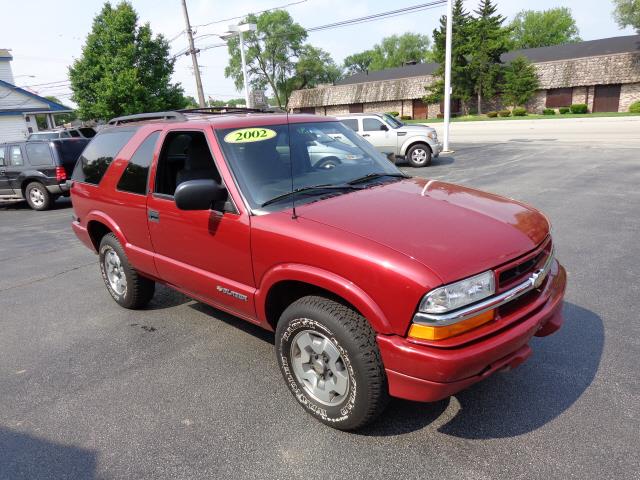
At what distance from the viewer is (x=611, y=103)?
41062mm

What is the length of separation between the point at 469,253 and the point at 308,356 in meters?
1.20

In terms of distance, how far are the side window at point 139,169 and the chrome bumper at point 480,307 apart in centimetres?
281

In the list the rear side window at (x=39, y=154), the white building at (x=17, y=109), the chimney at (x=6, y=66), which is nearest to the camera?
the rear side window at (x=39, y=154)

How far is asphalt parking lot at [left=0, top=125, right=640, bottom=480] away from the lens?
2.54 m

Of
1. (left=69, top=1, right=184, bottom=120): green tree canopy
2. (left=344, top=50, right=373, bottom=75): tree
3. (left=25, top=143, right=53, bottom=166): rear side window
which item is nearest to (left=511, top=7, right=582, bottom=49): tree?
(left=344, top=50, right=373, bottom=75): tree

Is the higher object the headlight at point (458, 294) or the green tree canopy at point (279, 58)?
the green tree canopy at point (279, 58)

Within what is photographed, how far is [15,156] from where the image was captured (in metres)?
12.4

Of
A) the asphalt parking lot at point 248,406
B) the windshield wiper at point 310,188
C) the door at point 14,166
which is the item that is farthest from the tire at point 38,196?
the windshield wiper at point 310,188

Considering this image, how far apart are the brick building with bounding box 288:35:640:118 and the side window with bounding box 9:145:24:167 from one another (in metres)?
27.9

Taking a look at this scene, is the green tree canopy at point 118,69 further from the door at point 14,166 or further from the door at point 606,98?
the door at point 606,98

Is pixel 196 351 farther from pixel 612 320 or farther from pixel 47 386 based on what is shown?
pixel 612 320

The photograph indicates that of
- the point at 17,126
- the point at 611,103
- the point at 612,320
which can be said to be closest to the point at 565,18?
the point at 611,103

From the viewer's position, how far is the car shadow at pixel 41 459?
2.56 metres

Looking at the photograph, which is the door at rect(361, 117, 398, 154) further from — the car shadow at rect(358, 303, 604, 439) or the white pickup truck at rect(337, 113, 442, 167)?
the car shadow at rect(358, 303, 604, 439)
